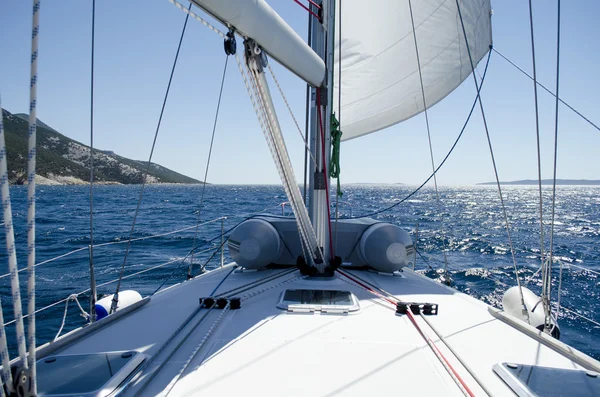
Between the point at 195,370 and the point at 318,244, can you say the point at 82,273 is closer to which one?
the point at 318,244

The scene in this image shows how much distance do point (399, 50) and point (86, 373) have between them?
509 centimetres

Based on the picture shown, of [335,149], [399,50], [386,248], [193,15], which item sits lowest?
[386,248]

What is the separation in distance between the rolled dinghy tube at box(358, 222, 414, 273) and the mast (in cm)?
44

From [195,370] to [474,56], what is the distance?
505cm

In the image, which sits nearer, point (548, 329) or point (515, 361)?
point (515, 361)

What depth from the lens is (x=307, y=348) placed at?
200 centimetres

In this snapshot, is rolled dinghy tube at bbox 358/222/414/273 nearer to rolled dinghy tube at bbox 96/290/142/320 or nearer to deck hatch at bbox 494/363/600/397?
deck hatch at bbox 494/363/600/397

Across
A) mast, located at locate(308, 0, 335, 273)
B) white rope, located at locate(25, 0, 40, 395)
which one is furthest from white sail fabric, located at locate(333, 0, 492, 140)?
white rope, located at locate(25, 0, 40, 395)

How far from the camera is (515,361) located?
6.25 feet

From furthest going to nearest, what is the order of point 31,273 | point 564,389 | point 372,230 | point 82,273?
point 82,273 < point 372,230 < point 564,389 < point 31,273

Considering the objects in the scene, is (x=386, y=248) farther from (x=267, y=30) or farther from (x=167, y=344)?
(x=267, y=30)

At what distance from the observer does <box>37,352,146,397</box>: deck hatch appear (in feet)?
4.75

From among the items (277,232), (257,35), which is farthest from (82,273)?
(257,35)

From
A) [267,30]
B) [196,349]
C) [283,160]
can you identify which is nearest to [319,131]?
[283,160]
